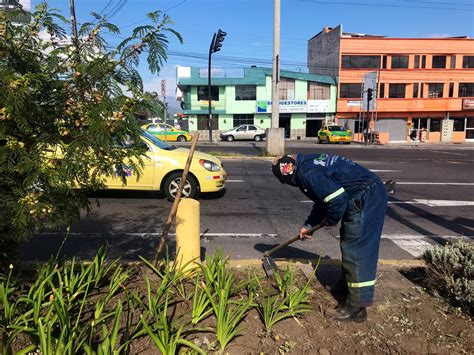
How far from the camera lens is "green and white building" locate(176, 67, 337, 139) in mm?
43562

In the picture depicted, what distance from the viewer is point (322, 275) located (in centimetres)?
421

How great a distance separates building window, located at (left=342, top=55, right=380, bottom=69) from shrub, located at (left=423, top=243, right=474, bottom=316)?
43.3 metres

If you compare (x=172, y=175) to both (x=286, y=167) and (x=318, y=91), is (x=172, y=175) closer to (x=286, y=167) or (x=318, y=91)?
(x=286, y=167)

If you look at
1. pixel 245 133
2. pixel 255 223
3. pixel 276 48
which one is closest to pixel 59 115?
pixel 255 223

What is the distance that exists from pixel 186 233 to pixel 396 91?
44.9m

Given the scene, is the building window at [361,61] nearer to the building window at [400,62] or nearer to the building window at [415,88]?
the building window at [400,62]

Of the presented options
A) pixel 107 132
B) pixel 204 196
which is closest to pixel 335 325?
pixel 107 132

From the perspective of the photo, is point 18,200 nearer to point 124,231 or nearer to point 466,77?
point 124,231

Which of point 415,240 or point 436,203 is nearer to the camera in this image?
point 415,240

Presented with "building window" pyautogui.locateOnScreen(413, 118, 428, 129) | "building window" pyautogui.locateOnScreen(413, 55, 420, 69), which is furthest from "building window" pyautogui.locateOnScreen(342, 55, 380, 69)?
"building window" pyautogui.locateOnScreen(413, 118, 428, 129)

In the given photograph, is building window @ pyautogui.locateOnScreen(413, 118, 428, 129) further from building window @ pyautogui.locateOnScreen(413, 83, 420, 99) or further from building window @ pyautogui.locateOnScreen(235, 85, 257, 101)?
building window @ pyautogui.locateOnScreen(235, 85, 257, 101)

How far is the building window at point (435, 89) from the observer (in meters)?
44.3

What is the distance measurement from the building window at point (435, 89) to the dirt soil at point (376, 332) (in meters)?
46.1

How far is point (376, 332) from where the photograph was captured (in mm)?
3148
